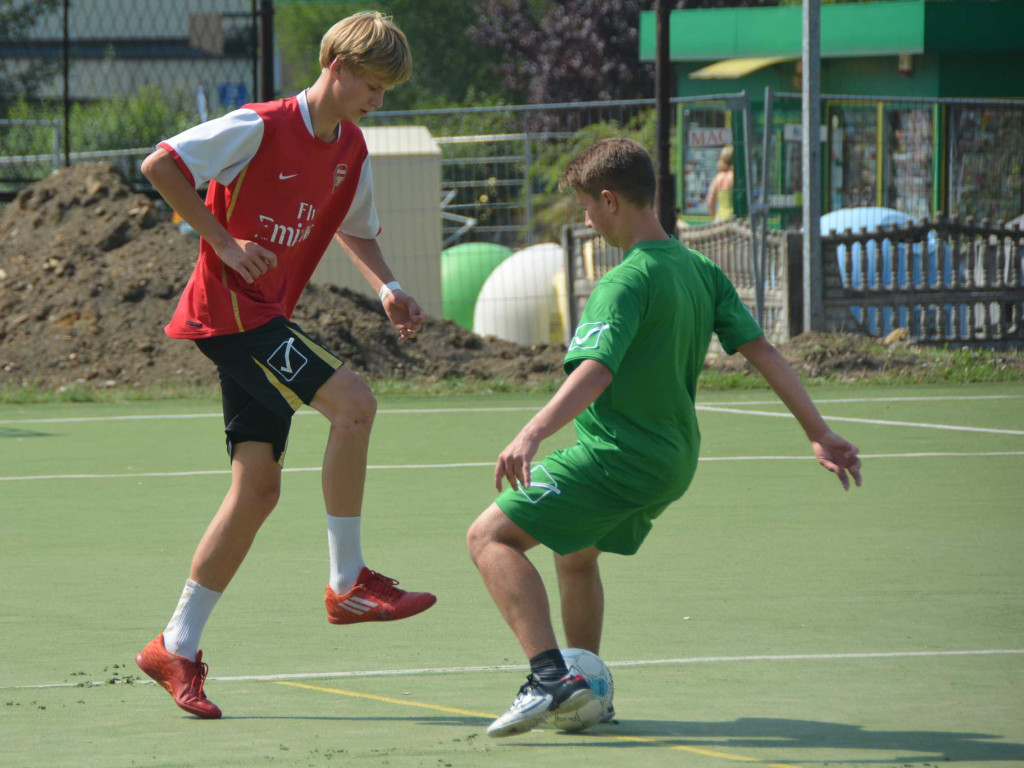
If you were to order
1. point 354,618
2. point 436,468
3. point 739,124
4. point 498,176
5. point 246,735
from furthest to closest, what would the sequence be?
point 739,124 → point 498,176 → point 436,468 → point 354,618 → point 246,735

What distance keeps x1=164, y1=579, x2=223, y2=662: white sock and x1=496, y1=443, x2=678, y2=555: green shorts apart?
1029mm

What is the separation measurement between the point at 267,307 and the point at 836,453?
173cm

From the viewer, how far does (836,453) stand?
4.64 m

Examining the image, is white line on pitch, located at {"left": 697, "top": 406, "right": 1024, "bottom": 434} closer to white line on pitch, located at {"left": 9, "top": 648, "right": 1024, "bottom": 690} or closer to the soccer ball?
white line on pitch, located at {"left": 9, "top": 648, "right": 1024, "bottom": 690}

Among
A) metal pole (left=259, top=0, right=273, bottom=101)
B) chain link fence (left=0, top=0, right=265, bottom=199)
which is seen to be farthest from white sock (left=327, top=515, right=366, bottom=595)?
chain link fence (left=0, top=0, right=265, bottom=199)

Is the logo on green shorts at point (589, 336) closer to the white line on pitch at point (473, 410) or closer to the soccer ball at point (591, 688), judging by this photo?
the soccer ball at point (591, 688)

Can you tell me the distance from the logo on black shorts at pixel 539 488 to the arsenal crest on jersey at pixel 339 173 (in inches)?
52.9

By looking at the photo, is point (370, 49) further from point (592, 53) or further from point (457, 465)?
point (592, 53)

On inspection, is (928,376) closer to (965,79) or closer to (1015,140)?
(1015,140)

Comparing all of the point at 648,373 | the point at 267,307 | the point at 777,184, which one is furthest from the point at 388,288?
the point at 777,184

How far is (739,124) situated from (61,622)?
54.8 ft

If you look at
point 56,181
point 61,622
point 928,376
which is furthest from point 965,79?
point 61,622

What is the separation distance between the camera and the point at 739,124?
21500mm

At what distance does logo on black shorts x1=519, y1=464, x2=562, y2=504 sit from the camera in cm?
441
